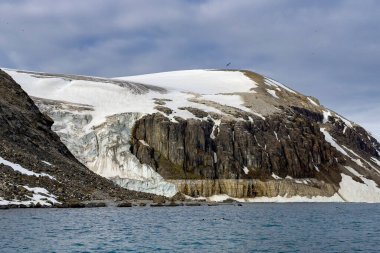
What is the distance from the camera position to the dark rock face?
153375 millimetres

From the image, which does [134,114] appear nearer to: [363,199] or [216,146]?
[216,146]

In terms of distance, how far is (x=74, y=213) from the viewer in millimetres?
65688

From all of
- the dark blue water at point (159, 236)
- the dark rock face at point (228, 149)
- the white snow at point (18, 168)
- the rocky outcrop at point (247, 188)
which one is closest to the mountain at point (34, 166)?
the white snow at point (18, 168)

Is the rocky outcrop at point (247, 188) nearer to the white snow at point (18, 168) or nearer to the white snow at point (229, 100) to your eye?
the white snow at point (229, 100)

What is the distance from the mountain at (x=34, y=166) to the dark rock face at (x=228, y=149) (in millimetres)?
47488

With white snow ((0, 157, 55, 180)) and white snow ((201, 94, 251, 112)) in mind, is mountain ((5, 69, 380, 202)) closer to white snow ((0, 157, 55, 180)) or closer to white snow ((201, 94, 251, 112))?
white snow ((201, 94, 251, 112))

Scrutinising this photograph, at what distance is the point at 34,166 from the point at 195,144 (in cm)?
8152

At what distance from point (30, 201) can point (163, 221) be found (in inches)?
772

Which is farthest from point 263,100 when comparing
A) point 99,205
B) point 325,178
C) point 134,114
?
point 99,205

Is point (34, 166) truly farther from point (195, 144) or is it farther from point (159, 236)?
point (195, 144)

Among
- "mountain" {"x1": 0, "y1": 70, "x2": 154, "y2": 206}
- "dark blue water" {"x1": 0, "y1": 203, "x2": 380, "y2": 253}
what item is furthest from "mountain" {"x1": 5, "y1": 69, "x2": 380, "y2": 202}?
"dark blue water" {"x1": 0, "y1": 203, "x2": 380, "y2": 253}

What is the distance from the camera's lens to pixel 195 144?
157500 mm

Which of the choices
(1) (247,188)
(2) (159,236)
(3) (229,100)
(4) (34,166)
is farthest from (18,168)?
(3) (229,100)

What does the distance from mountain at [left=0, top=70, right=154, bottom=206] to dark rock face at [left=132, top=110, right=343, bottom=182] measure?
47488 millimetres
